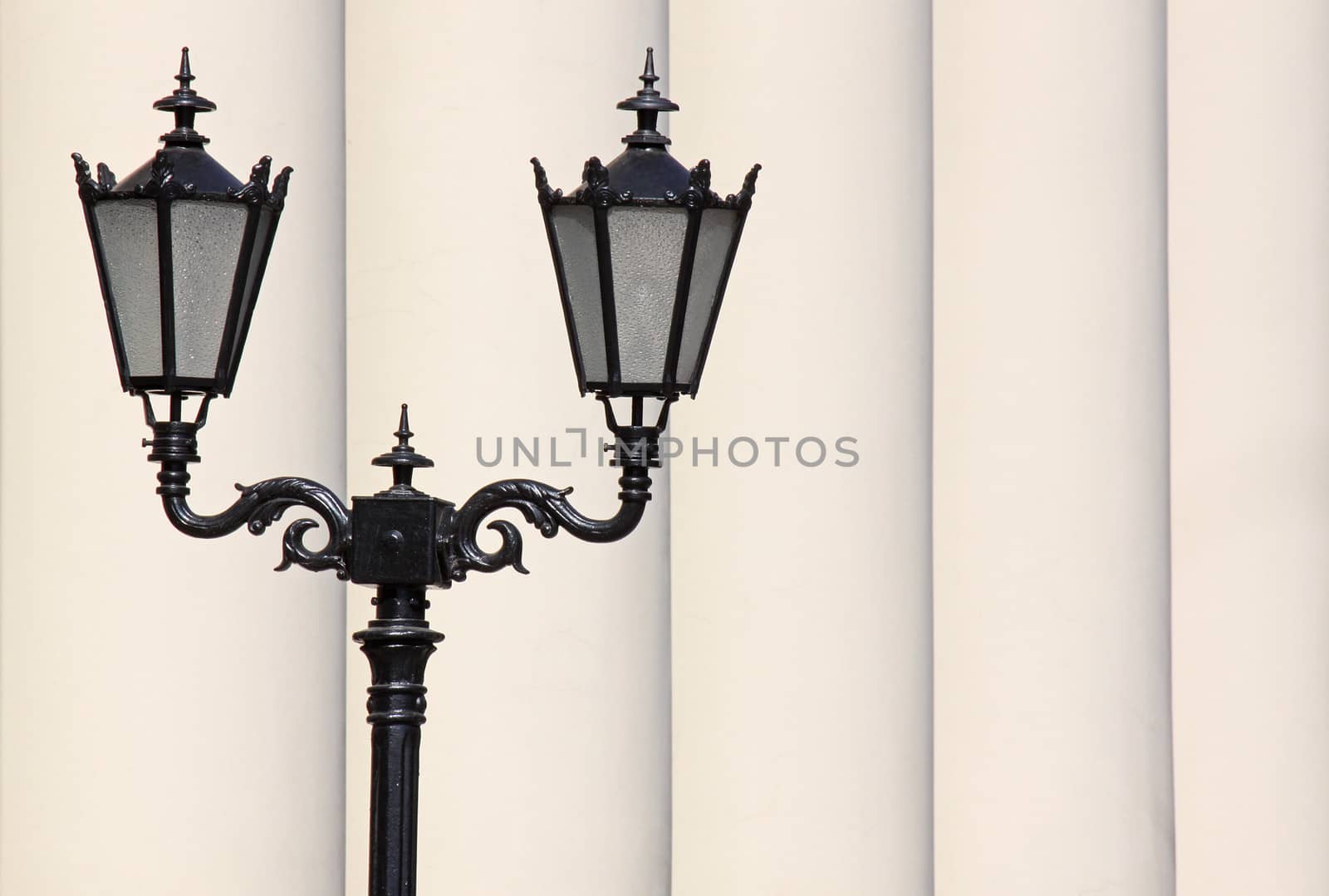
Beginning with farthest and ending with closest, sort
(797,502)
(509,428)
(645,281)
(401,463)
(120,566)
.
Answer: (797,502), (509,428), (120,566), (401,463), (645,281)

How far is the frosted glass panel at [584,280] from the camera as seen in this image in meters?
2.06

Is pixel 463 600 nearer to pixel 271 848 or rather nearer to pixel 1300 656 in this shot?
pixel 271 848

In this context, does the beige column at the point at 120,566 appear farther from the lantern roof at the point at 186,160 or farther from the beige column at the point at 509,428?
the lantern roof at the point at 186,160

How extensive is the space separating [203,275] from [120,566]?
4.72 ft

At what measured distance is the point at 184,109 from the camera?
2.20m

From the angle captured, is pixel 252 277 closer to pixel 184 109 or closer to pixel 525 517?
pixel 184 109

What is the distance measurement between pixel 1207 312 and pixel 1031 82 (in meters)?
0.90

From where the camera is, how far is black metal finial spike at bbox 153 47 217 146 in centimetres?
214

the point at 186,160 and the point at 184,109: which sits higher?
the point at 184,109

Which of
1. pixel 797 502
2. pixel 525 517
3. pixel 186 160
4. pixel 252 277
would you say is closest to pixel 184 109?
pixel 186 160

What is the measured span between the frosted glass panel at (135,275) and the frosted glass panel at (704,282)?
755mm

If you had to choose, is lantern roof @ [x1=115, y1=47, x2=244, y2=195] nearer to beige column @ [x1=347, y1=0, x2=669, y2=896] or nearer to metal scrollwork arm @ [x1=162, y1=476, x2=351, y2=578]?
metal scrollwork arm @ [x1=162, y1=476, x2=351, y2=578]

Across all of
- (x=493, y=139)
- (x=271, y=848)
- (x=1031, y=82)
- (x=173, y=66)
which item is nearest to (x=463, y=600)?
(x=271, y=848)

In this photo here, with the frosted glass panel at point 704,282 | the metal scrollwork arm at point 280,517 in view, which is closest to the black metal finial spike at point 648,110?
the frosted glass panel at point 704,282
